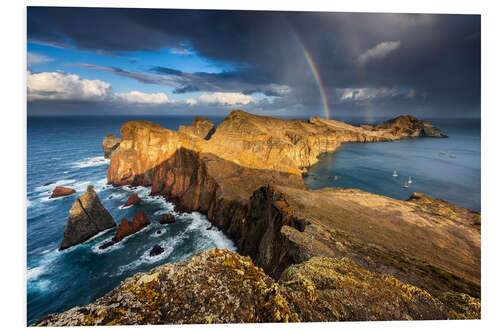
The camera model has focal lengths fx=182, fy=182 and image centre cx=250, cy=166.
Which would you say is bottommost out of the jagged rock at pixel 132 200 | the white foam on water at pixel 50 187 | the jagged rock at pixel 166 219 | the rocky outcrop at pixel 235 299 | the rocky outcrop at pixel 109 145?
the jagged rock at pixel 166 219

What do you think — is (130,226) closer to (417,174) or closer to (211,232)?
(211,232)

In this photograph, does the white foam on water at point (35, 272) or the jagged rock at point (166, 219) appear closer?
the white foam on water at point (35, 272)

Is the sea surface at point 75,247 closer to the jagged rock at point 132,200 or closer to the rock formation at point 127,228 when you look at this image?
the rock formation at point 127,228

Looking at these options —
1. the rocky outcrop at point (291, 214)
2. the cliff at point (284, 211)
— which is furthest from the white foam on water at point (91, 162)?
the cliff at point (284, 211)

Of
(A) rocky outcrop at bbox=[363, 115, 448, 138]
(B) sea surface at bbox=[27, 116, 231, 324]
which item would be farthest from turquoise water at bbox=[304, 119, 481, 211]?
(A) rocky outcrop at bbox=[363, 115, 448, 138]

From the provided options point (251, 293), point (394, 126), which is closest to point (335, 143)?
point (394, 126)

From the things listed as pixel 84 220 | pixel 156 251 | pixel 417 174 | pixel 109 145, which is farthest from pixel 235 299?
pixel 417 174
